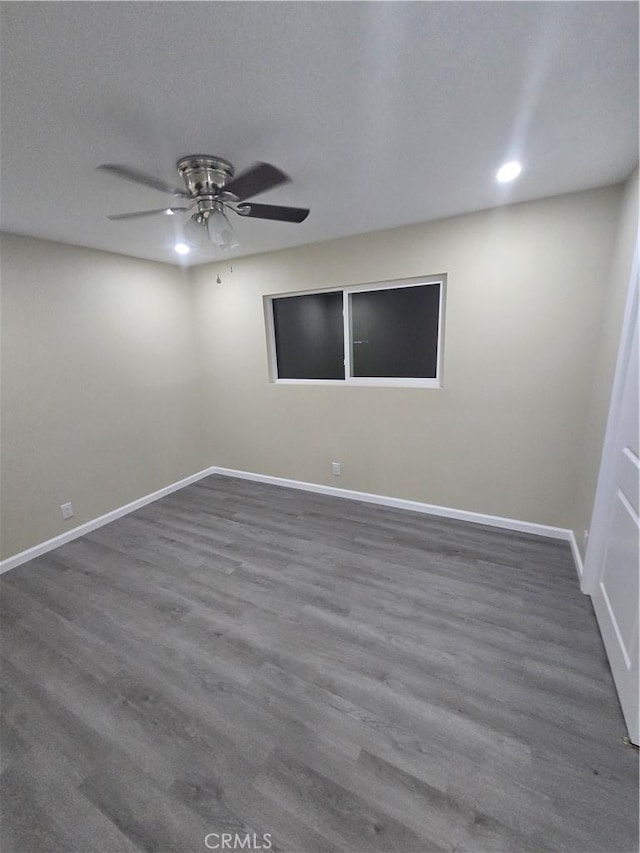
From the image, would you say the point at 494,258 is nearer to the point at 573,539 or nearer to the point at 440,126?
the point at 440,126

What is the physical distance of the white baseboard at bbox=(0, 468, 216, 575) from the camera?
2574 millimetres

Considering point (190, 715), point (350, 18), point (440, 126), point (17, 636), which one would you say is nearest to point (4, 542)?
point (17, 636)

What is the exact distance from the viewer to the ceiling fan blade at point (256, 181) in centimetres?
135

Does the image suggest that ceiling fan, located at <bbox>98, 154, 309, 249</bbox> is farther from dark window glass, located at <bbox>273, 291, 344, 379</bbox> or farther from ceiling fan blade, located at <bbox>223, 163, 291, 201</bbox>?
dark window glass, located at <bbox>273, 291, 344, 379</bbox>

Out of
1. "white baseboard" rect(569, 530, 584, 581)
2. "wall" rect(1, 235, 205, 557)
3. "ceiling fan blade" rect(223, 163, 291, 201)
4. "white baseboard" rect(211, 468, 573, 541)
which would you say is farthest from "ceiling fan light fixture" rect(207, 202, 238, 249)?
"white baseboard" rect(569, 530, 584, 581)

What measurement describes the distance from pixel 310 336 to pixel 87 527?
8.80 ft

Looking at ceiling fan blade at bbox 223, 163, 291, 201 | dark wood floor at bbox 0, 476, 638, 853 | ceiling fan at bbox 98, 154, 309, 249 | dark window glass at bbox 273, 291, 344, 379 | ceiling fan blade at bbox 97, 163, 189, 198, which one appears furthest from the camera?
dark window glass at bbox 273, 291, 344, 379

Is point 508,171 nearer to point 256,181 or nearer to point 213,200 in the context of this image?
point 256,181

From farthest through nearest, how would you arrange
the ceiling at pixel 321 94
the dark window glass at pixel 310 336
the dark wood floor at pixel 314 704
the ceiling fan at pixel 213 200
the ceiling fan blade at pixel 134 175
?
the dark window glass at pixel 310 336 → the ceiling fan at pixel 213 200 → the ceiling fan blade at pixel 134 175 → the dark wood floor at pixel 314 704 → the ceiling at pixel 321 94

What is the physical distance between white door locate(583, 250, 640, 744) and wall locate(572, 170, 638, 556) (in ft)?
0.48

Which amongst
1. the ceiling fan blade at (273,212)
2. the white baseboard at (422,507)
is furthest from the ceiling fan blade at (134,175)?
the white baseboard at (422,507)

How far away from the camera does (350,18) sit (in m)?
0.93

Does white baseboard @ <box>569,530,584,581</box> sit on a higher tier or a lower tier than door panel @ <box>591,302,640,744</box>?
lower

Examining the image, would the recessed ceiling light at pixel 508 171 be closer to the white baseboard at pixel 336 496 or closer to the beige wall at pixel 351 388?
the beige wall at pixel 351 388
